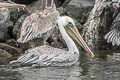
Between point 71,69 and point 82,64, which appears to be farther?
point 82,64

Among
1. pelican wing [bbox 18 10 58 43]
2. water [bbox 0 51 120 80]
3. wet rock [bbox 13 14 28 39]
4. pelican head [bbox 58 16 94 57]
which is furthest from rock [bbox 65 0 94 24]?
water [bbox 0 51 120 80]

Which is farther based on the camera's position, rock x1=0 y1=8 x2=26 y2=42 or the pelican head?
rock x1=0 y1=8 x2=26 y2=42

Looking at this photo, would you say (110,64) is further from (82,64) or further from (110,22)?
(110,22)

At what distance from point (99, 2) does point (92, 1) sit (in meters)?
1.55

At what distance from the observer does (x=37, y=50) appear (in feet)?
38.3

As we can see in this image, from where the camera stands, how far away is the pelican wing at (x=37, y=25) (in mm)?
14062

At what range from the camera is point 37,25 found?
1443 cm

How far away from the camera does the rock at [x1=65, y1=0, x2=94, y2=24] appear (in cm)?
1663

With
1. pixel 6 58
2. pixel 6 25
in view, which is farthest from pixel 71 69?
pixel 6 25

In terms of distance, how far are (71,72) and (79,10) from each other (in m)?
6.03

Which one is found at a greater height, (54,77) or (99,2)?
(99,2)

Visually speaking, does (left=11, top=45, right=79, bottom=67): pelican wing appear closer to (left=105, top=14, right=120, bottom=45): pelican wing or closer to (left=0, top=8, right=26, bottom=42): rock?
(left=105, top=14, right=120, bottom=45): pelican wing

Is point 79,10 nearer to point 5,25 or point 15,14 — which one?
point 15,14

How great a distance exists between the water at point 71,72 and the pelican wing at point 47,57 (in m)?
0.16
